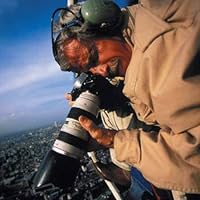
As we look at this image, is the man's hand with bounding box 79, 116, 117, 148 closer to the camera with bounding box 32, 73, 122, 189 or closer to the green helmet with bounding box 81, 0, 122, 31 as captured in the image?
the camera with bounding box 32, 73, 122, 189

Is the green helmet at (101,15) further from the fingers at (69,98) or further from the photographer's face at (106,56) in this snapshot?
the fingers at (69,98)

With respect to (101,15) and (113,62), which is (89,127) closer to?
(113,62)

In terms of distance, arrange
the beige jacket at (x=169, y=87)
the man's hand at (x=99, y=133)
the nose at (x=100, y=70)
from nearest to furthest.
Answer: the beige jacket at (x=169, y=87), the man's hand at (x=99, y=133), the nose at (x=100, y=70)

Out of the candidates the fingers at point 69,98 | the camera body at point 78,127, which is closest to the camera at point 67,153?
the camera body at point 78,127

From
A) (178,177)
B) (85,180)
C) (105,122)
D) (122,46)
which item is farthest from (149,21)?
(85,180)

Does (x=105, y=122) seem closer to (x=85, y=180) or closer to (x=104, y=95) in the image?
(x=104, y=95)

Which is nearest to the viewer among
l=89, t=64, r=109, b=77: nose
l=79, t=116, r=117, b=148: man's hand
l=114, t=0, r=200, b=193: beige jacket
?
l=114, t=0, r=200, b=193: beige jacket

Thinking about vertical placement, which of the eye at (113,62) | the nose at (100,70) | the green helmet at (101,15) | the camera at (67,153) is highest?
the green helmet at (101,15)

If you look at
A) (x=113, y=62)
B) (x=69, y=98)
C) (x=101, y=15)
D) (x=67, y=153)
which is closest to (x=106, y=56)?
(x=113, y=62)

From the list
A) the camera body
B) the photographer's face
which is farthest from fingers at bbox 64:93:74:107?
the photographer's face

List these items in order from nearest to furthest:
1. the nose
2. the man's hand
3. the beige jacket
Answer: the beige jacket, the man's hand, the nose
